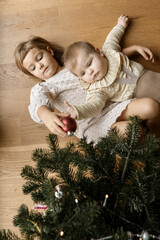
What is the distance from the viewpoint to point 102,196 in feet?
1.95

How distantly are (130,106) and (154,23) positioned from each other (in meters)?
0.45

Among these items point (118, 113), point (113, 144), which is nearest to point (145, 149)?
point (113, 144)

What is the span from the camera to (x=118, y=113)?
1024mm

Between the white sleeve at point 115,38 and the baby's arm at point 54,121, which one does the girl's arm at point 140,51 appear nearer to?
the white sleeve at point 115,38

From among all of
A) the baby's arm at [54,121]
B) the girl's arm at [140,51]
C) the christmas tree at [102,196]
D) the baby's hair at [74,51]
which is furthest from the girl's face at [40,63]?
the christmas tree at [102,196]

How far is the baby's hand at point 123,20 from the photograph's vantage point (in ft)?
3.70

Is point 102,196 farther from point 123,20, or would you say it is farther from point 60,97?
point 123,20

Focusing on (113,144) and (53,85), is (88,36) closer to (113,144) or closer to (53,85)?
(53,85)

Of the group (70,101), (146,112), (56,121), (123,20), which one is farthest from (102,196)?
(123,20)

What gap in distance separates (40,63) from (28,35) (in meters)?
0.28

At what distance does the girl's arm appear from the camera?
1.07 metres

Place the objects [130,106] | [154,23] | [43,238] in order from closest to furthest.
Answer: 1. [43,238]
2. [130,106]
3. [154,23]

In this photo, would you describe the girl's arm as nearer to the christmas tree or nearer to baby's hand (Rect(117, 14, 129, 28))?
baby's hand (Rect(117, 14, 129, 28))

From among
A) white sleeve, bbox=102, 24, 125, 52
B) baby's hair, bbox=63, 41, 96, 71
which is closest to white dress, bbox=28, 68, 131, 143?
baby's hair, bbox=63, 41, 96, 71
